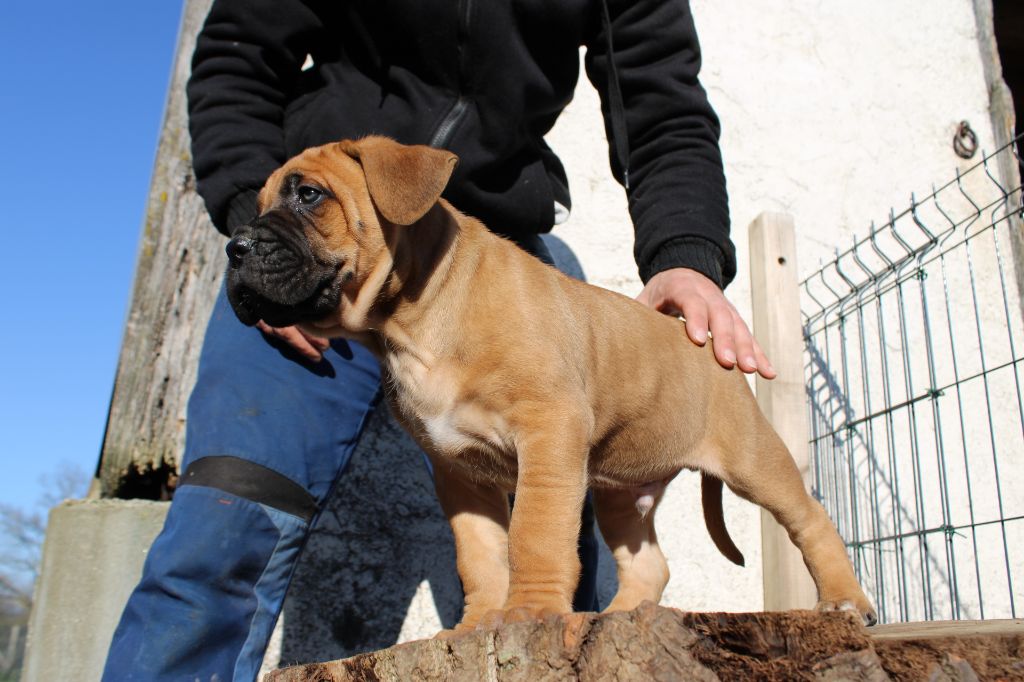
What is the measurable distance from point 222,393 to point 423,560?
2019 millimetres

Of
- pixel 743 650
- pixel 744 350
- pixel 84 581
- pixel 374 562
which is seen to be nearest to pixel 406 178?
pixel 744 350

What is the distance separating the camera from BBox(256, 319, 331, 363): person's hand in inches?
127

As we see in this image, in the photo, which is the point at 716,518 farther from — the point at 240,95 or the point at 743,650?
the point at 240,95

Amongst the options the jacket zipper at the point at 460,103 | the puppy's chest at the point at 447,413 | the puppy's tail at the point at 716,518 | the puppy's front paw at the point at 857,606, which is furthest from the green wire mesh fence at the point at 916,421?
the puppy's chest at the point at 447,413

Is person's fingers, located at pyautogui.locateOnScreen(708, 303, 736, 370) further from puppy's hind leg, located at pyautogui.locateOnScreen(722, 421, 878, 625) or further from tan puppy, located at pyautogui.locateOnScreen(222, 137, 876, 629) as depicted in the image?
puppy's hind leg, located at pyautogui.locateOnScreen(722, 421, 878, 625)

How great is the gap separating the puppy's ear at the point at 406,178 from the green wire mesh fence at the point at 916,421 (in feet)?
11.0

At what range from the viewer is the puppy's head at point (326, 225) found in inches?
109

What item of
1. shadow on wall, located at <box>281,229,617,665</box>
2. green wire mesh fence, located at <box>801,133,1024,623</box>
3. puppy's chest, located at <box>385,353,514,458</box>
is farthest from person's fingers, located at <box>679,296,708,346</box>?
green wire mesh fence, located at <box>801,133,1024,623</box>

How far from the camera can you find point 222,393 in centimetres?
308

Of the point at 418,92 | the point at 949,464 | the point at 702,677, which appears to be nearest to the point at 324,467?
the point at 418,92

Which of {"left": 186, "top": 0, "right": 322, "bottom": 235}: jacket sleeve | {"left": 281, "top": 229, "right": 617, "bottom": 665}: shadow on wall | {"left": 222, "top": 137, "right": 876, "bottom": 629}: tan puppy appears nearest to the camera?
{"left": 222, "top": 137, "right": 876, "bottom": 629}: tan puppy

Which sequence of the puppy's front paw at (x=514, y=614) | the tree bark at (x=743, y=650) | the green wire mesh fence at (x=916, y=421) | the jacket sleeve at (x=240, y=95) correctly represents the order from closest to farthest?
the tree bark at (x=743, y=650), the puppy's front paw at (x=514, y=614), the jacket sleeve at (x=240, y=95), the green wire mesh fence at (x=916, y=421)

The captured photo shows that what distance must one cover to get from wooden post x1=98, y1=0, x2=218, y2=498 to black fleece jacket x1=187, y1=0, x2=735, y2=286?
61.1 inches

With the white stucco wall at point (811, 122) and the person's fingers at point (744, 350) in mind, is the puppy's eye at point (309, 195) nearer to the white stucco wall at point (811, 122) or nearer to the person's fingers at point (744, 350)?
the person's fingers at point (744, 350)
